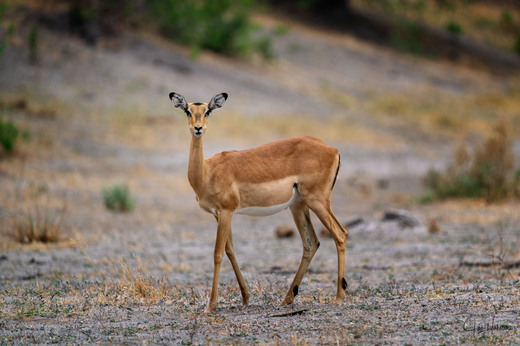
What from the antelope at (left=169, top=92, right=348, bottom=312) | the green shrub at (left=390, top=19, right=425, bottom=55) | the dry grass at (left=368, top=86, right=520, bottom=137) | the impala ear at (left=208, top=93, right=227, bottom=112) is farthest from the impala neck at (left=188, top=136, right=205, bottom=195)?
the green shrub at (left=390, top=19, right=425, bottom=55)

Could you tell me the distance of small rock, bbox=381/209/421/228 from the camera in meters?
13.4

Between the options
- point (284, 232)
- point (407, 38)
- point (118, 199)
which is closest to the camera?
point (284, 232)

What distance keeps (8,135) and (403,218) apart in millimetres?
10180

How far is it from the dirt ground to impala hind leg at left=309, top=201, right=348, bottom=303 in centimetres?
19

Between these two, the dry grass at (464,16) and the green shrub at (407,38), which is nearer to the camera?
the green shrub at (407,38)

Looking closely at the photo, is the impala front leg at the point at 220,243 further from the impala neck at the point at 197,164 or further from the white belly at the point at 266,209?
the impala neck at the point at 197,164

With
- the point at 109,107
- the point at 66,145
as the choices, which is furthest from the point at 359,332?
the point at 109,107

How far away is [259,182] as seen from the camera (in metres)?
7.34

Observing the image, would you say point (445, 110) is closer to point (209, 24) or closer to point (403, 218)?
point (209, 24)

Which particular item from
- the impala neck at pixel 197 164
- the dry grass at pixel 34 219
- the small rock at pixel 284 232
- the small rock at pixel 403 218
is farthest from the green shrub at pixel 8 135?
the impala neck at pixel 197 164

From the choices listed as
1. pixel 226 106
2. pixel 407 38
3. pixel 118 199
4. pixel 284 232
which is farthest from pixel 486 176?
pixel 407 38

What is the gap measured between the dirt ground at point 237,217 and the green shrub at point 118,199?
25 centimetres

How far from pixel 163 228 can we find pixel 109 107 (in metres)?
10.4

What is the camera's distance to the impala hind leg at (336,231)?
7438 mm
